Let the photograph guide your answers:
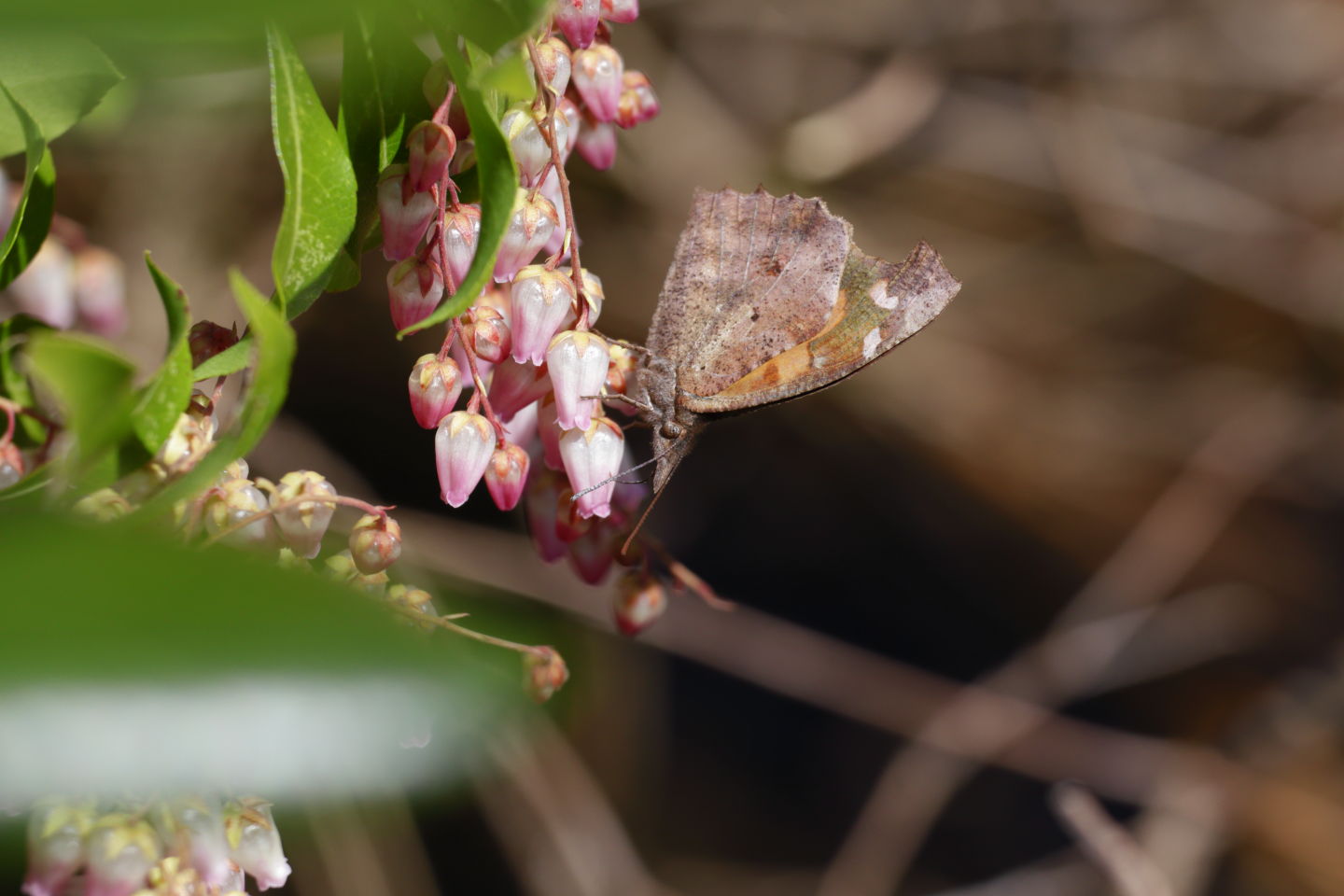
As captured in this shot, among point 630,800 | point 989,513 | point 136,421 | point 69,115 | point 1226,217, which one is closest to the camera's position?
point 136,421

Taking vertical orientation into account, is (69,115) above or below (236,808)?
above

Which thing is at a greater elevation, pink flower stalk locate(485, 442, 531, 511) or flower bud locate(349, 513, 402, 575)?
pink flower stalk locate(485, 442, 531, 511)

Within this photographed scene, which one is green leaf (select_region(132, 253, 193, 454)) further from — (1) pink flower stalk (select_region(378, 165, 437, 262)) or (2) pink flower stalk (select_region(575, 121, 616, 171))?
(2) pink flower stalk (select_region(575, 121, 616, 171))

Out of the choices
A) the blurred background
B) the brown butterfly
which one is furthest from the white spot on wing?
the blurred background

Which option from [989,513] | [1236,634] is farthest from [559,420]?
[1236,634]

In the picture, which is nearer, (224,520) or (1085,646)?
(224,520)

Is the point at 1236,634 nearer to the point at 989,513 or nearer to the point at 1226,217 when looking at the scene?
the point at 989,513

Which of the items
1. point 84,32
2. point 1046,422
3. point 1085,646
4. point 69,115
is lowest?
point 1085,646
